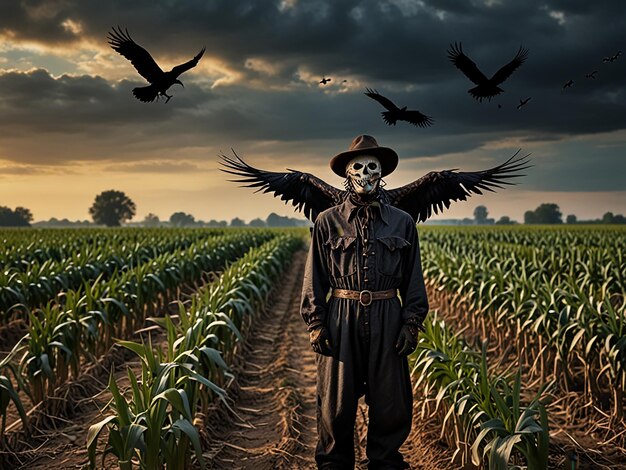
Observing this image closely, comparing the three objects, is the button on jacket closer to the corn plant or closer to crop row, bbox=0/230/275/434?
the corn plant

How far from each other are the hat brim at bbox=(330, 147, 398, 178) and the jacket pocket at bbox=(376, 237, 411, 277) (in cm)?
52

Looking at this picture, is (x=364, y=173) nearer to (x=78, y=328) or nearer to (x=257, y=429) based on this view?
(x=257, y=429)

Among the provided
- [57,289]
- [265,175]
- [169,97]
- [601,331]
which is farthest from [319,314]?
[57,289]

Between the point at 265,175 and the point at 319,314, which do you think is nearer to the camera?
the point at 319,314

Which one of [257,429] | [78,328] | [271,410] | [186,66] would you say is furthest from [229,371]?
[186,66]

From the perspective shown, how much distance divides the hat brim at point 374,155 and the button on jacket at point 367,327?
0.31 metres

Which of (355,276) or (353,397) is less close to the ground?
(355,276)

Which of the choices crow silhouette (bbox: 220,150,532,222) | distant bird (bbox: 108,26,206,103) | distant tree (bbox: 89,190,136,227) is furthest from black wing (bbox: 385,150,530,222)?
distant tree (bbox: 89,190,136,227)

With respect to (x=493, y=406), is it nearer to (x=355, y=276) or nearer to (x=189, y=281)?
(x=355, y=276)

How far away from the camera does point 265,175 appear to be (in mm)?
5215

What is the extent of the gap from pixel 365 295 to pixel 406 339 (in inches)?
14.5

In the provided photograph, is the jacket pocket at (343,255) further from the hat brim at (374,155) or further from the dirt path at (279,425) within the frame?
the dirt path at (279,425)

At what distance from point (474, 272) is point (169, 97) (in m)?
6.10

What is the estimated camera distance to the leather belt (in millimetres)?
3764
